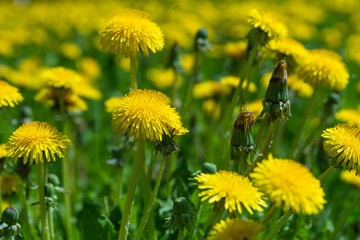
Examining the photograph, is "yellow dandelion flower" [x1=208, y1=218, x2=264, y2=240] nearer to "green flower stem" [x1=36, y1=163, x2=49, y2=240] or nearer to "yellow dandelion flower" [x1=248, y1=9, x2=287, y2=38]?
"green flower stem" [x1=36, y1=163, x2=49, y2=240]

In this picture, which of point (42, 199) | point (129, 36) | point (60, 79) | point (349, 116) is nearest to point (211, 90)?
point (349, 116)

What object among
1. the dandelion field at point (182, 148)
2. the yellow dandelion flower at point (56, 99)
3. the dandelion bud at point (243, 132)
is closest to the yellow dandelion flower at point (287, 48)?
the dandelion field at point (182, 148)

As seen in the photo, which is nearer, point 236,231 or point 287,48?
point 236,231

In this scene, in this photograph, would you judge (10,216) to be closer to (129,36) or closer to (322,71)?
(129,36)

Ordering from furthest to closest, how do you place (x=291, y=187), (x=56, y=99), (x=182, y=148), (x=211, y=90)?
(x=182, y=148), (x=211, y=90), (x=56, y=99), (x=291, y=187)

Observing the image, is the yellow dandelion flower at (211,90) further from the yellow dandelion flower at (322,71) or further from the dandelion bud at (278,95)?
the dandelion bud at (278,95)

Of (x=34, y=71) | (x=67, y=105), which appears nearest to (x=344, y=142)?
(x=67, y=105)
